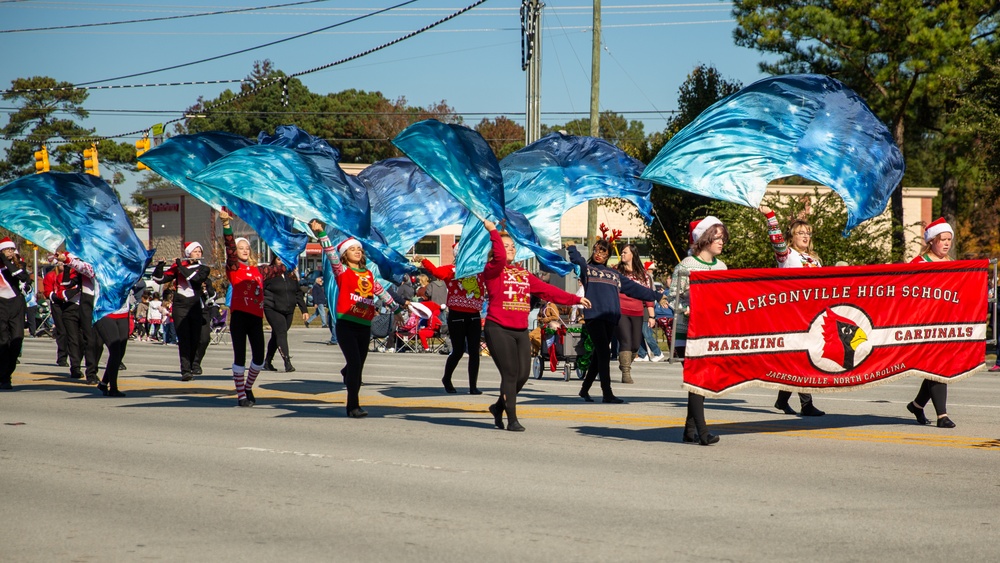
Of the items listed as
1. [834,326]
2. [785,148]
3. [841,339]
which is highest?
[785,148]

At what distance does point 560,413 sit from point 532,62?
17.6 m

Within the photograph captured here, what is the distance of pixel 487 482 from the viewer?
814cm

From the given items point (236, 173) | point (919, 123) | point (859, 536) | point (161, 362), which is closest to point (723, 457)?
point (859, 536)

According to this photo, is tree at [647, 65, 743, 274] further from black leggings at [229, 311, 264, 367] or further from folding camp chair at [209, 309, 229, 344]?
black leggings at [229, 311, 264, 367]

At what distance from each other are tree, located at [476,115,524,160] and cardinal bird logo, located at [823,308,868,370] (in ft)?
229

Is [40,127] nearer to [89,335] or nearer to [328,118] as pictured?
[328,118]

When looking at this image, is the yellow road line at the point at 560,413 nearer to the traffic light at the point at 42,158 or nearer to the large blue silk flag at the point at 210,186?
the large blue silk flag at the point at 210,186

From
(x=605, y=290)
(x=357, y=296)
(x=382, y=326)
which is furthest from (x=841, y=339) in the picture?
(x=382, y=326)

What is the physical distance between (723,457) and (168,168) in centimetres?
728

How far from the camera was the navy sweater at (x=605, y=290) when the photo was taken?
1315 centimetres

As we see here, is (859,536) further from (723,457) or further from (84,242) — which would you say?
(84,242)

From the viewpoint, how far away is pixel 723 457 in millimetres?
9211

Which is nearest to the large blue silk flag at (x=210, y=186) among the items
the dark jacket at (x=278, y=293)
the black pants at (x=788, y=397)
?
the dark jacket at (x=278, y=293)

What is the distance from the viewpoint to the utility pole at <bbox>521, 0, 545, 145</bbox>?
92.0 ft
